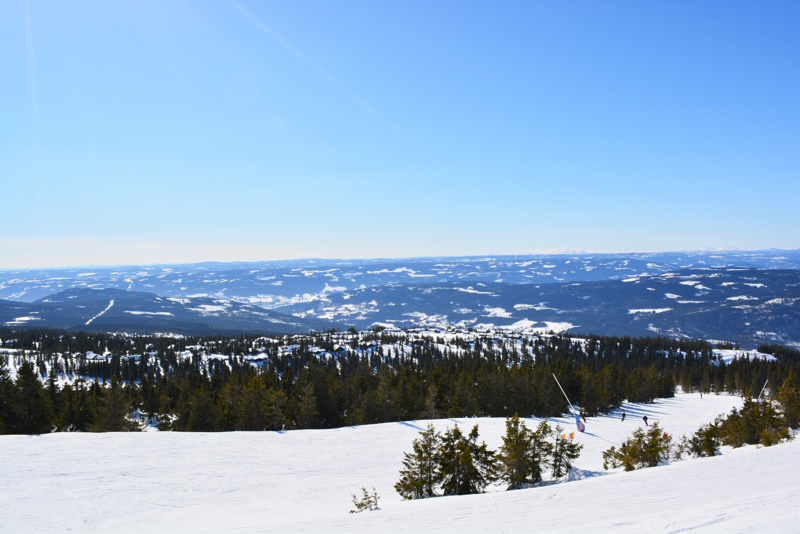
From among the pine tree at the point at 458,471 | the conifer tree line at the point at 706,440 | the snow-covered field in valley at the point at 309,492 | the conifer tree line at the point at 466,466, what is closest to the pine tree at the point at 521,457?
the conifer tree line at the point at 466,466

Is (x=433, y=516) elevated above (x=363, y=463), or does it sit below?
above

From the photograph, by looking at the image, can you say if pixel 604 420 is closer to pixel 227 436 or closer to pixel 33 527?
pixel 227 436

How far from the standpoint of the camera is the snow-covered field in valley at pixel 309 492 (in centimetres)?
1683

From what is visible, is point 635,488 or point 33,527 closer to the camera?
point 33,527

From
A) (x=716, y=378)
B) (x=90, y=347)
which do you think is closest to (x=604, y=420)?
(x=716, y=378)

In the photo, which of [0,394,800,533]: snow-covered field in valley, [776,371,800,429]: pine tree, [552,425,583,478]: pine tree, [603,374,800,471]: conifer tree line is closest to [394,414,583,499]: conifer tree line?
[552,425,583,478]: pine tree

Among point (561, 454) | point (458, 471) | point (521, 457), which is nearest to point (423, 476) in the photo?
point (458, 471)

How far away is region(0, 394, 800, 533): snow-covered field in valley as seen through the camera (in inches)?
663

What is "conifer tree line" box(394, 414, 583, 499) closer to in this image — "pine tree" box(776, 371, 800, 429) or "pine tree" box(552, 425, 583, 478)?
"pine tree" box(552, 425, 583, 478)

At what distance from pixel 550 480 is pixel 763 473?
1176cm

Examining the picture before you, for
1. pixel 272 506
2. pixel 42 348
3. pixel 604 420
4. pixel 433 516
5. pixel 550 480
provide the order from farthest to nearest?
pixel 42 348 < pixel 604 420 < pixel 550 480 < pixel 272 506 < pixel 433 516

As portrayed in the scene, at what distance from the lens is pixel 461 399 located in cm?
6856

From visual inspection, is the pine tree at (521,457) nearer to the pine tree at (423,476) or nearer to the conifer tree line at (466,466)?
the conifer tree line at (466,466)

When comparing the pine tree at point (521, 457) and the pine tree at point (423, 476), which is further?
the pine tree at point (521, 457)
